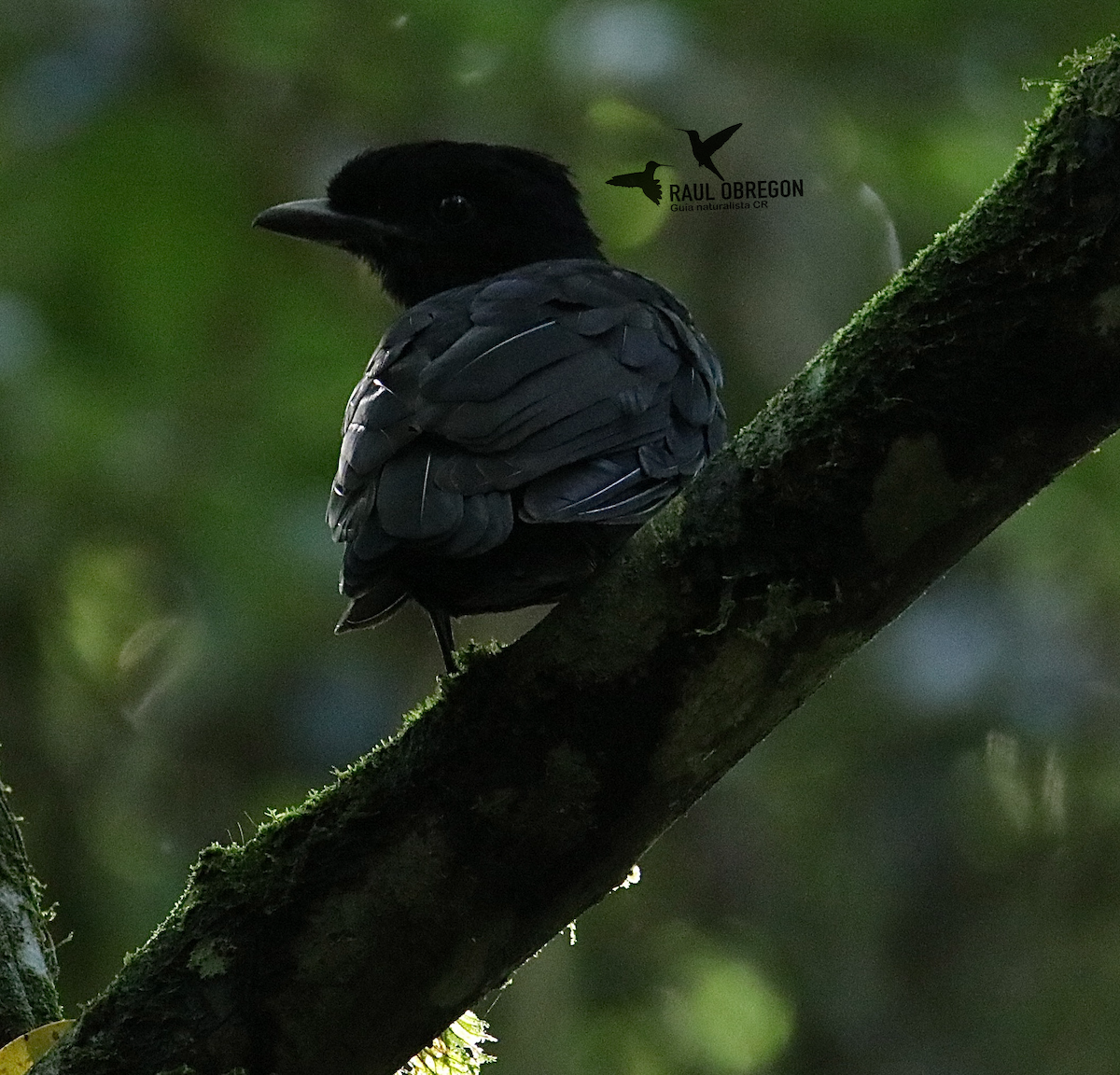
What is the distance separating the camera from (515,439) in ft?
10.2

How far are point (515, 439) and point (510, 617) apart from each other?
2773mm

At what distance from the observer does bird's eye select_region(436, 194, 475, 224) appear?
4.77m

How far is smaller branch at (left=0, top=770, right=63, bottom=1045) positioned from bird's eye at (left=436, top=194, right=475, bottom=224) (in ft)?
6.92

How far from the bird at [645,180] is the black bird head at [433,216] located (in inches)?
31.3

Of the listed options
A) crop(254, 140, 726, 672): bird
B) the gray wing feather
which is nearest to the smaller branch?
A: crop(254, 140, 726, 672): bird

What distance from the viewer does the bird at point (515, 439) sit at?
2980mm

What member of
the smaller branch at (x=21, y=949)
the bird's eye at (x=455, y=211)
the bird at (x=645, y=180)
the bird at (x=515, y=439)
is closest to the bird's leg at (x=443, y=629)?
the bird at (x=515, y=439)

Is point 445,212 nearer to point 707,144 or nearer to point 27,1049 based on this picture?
point 707,144

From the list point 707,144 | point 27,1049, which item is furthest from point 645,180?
point 27,1049

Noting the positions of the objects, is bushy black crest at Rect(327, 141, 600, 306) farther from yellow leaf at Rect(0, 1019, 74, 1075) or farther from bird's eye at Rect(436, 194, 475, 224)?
yellow leaf at Rect(0, 1019, 74, 1075)

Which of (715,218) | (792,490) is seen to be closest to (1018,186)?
(792,490)

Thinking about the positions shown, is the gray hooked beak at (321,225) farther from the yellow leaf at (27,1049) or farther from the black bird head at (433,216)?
the yellow leaf at (27,1049)

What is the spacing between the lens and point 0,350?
5141 mm

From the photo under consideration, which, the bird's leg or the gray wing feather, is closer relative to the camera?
the gray wing feather
